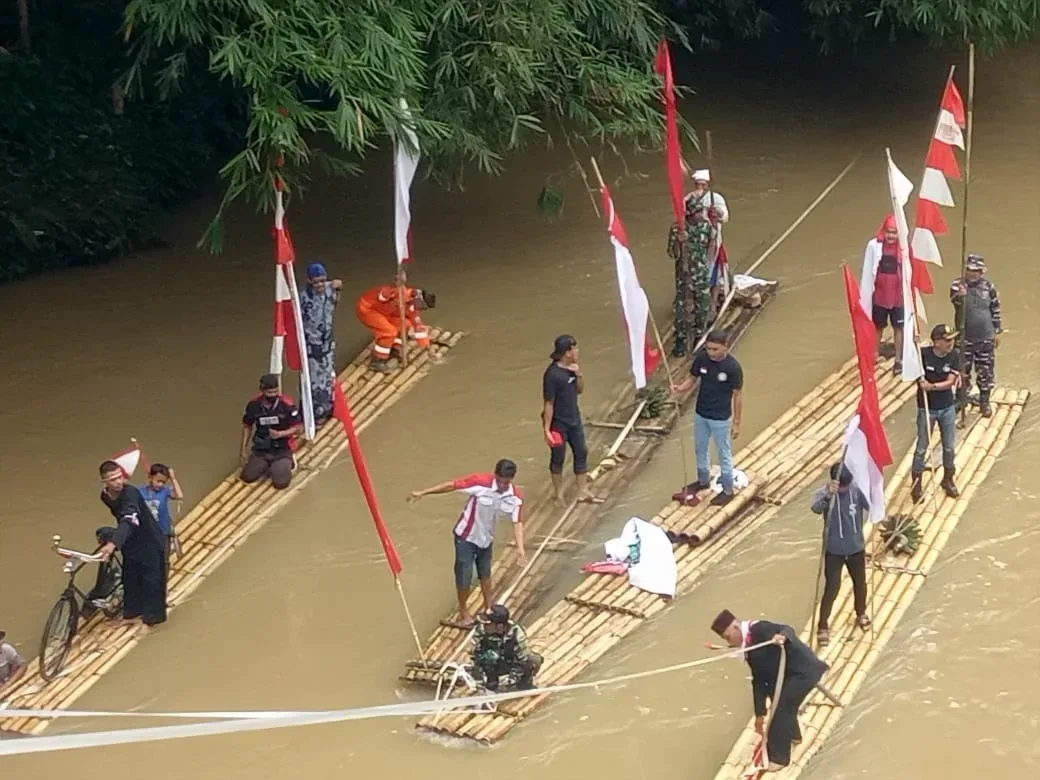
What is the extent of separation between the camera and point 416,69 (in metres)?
Answer: 13.1

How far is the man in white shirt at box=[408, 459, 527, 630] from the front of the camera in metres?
10.4

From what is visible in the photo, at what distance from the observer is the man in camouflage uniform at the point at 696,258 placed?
1345cm

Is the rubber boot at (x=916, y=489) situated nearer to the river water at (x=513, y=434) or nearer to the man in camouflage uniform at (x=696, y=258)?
the river water at (x=513, y=434)

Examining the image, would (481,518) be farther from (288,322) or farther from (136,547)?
(288,322)

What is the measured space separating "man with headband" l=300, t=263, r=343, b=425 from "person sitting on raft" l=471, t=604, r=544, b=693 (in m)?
3.69

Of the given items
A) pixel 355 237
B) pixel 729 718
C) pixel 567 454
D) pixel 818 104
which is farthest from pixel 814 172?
pixel 729 718

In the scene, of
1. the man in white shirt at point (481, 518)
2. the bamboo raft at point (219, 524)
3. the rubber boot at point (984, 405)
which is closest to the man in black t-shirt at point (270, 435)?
the bamboo raft at point (219, 524)

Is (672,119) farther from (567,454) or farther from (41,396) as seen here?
(41,396)

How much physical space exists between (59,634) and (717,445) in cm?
437

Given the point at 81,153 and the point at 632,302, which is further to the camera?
the point at 81,153

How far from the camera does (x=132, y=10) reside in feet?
40.4

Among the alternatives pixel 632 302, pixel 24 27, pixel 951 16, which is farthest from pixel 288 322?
pixel 951 16

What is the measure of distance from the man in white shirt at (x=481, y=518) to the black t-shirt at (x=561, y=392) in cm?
124

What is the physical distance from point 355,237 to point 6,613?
706 cm
